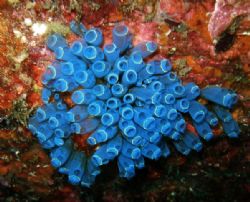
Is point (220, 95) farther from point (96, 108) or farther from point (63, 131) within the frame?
point (63, 131)

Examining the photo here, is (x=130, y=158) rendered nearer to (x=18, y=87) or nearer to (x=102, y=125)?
(x=102, y=125)

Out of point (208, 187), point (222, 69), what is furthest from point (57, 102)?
point (208, 187)

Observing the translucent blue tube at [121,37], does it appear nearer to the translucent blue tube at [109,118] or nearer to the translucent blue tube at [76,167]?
the translucent blue tube at [109,118]

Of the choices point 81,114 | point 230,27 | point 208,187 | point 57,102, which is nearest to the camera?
point 230,27

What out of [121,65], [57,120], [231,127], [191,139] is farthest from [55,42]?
[231,127]

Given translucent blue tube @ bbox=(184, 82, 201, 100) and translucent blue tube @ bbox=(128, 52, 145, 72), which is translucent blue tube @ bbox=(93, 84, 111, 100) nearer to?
translucent blue tube @ bbox=(128, 52, 145, 72)

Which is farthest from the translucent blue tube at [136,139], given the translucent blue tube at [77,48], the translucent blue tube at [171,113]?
the translucent blue tube at [77,48]
